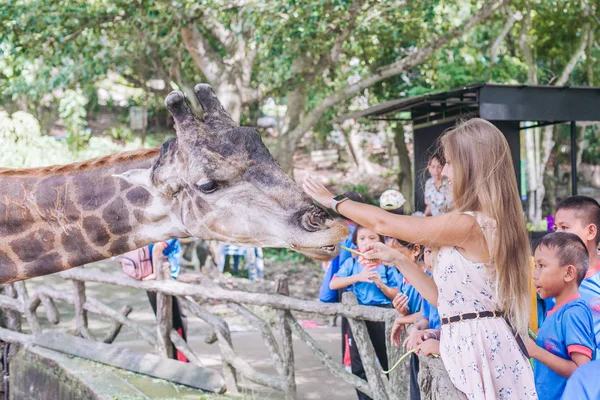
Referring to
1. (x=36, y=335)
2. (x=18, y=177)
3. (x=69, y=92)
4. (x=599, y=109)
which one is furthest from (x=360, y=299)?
(x=69, y=92)

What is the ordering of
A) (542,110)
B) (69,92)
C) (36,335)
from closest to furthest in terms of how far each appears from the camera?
(36,335) < (542,110) < (69,92)

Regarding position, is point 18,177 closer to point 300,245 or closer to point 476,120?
point 300,245

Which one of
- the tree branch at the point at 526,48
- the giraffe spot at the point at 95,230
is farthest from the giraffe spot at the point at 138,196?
the tree branch at the point at 526,48

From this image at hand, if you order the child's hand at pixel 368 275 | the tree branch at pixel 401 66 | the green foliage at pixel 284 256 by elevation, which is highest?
the tree branch at pixel 401 66

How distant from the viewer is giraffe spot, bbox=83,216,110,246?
353cm

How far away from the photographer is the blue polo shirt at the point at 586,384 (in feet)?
6.98

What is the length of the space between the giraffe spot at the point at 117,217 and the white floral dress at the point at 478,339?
5.39ft

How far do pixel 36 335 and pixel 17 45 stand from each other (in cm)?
621

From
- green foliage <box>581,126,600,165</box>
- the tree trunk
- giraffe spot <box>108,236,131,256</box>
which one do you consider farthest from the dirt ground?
green foliage <box>581,126,600,165</box>

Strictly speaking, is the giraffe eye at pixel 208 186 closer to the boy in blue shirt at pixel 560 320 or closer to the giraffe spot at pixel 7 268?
the giraffe spot at pixel 7 268

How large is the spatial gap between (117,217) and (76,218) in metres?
0.23

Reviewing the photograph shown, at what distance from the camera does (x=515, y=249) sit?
9.30ft

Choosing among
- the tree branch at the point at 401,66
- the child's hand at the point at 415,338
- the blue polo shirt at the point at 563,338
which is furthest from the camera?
the tree branch at the point at 401,66

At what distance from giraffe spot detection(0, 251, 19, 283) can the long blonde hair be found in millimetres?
2340
